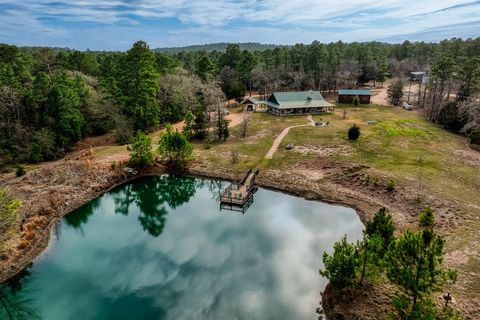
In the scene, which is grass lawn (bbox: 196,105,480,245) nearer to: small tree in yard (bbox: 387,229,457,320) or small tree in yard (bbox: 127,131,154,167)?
small tree in yard (bbox: 127,131,154,167)

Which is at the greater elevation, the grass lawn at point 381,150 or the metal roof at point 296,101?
the metal roof at point 296,101

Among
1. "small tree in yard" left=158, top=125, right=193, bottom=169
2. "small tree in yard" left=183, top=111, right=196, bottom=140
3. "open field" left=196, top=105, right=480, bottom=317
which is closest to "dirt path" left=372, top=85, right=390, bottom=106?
"open field" left=196, top=105, right=480, bottom=317

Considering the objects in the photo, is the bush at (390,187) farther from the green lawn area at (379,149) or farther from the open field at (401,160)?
the green lawn area at (379,149)

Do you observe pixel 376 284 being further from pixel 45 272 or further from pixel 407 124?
pixel 407 124

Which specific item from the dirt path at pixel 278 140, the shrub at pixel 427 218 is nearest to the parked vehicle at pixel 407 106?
the dirt path at pixel 278 140

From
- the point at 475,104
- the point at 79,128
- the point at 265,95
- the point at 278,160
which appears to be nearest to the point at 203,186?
the point at 278,160
